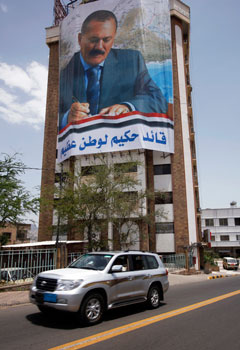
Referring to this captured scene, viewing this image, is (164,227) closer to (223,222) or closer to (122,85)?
(122,85)

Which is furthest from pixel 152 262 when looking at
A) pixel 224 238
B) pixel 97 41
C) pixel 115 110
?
pixel 224 238

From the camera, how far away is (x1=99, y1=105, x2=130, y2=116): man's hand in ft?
107

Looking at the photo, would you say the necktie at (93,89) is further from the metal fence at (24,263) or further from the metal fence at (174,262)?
the metal fence at (24,263)

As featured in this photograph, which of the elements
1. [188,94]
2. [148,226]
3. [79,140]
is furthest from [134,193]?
[188,94]

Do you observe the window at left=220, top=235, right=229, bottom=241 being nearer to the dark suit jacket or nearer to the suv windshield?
the dark suit jacket

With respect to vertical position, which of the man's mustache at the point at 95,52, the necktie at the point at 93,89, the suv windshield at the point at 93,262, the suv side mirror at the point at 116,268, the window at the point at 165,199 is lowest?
the suv side mirror at the point at 116,268

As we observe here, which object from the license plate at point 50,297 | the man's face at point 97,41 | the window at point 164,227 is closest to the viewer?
the license plate at point 50,297

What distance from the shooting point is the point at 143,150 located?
3247cm

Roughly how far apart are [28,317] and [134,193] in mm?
19185

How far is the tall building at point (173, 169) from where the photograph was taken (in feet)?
102

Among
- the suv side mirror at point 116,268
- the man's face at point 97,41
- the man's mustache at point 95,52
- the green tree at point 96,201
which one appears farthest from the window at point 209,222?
the suv side mirror at point 116,268

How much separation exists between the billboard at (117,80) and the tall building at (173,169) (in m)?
1.87

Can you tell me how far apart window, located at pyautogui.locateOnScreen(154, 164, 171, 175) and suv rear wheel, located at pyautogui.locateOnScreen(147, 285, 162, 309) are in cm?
2487

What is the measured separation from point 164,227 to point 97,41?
24.6m
